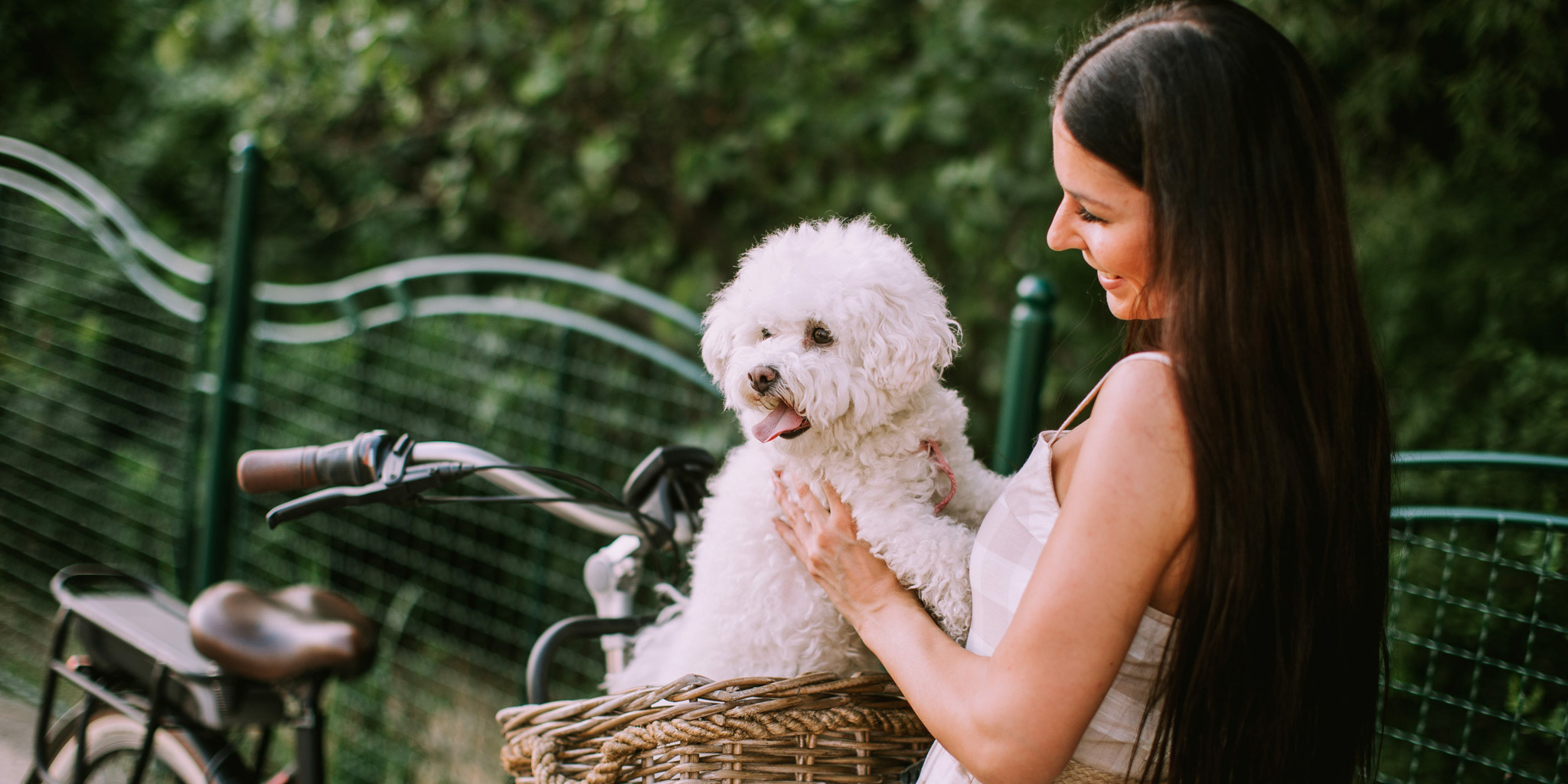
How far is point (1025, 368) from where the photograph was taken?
6.69 ft

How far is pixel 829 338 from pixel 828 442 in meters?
0.15

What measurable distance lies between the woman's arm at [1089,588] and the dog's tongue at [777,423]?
1.45 ft

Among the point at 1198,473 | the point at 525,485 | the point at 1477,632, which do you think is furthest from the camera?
the point at 1477,632

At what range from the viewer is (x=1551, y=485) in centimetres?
273

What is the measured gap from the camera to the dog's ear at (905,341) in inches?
54.6

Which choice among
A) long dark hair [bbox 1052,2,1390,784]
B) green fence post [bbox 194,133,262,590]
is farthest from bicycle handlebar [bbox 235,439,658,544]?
green fence post [bbox 194,133,262,590]

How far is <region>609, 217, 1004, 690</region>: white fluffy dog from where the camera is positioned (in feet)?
4.49

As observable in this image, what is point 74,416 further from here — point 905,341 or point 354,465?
point 905,341

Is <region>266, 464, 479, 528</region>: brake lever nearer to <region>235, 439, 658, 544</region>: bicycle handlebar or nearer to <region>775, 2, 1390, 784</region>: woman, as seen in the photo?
<region>235, 439, 658, 544</region>: bicycle handlebar

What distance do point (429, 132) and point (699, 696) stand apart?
3.59 metres

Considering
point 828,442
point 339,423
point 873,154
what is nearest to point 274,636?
point 828,442

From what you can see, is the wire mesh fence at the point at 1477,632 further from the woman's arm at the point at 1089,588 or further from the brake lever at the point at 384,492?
the brake lever at the point at 384,492

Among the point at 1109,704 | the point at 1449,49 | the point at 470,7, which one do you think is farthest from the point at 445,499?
the point at 1449,49

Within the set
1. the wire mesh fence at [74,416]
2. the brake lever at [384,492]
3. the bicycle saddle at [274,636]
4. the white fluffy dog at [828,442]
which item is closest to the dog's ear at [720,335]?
the white fluffy dog at [828,442]
